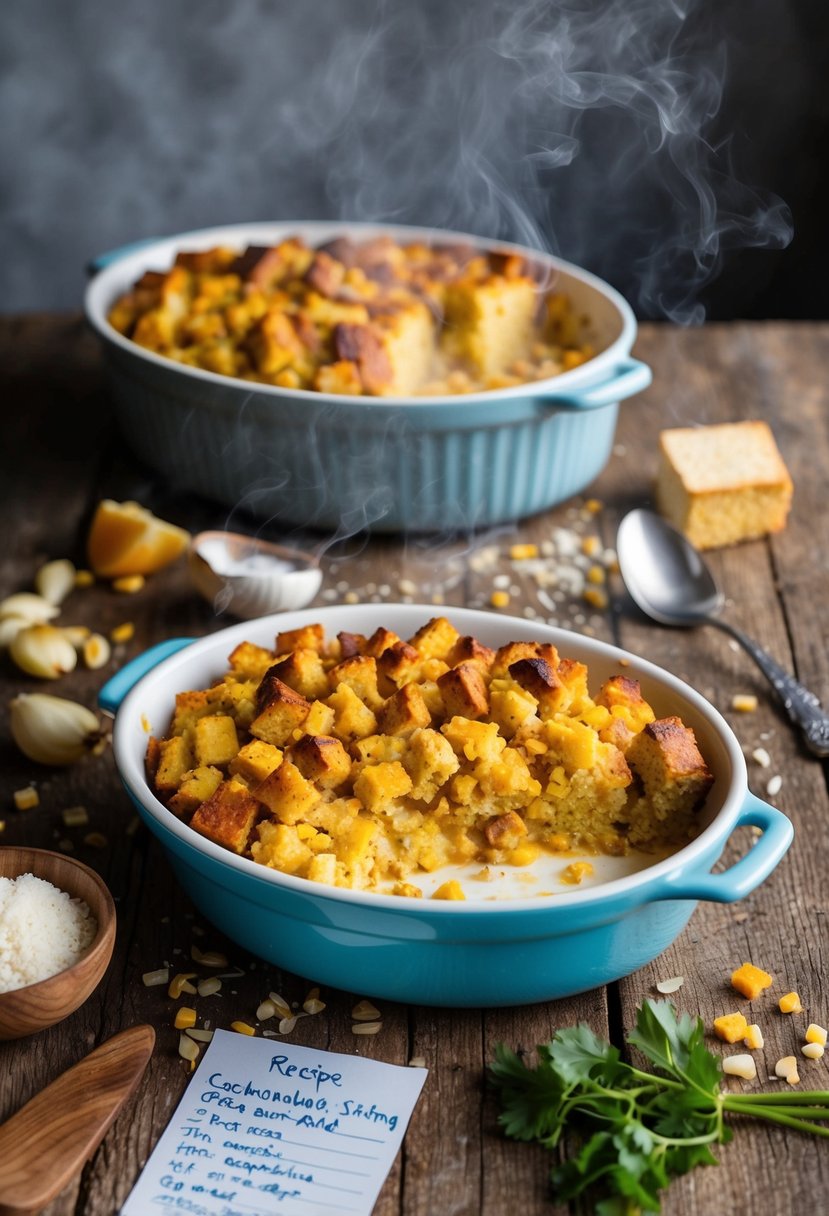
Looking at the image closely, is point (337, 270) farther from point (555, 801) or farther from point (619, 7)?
point (555, 801)

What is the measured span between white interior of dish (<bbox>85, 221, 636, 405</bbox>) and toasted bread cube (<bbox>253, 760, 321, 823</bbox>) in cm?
90

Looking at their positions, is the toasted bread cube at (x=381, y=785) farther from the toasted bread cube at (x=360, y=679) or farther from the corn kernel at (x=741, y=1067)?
the corn kernel at (x=741, y=1067)

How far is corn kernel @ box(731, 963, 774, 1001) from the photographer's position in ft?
4.71

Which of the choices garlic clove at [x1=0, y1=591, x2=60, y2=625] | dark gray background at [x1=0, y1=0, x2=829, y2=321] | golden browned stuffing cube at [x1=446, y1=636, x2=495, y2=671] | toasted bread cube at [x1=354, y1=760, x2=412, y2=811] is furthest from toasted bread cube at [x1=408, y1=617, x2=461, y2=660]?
dark gray background at [x1=0, y1=0, x2=829, y2=321]

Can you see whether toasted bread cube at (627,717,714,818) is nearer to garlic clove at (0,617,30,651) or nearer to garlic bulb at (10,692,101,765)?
garlic bulb at (10,692,101,765)

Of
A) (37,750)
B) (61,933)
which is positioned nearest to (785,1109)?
(61,933)

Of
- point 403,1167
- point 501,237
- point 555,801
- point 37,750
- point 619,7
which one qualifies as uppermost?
point 619,7

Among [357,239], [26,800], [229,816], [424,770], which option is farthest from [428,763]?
[357,239]

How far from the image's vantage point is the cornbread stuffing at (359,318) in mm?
2279

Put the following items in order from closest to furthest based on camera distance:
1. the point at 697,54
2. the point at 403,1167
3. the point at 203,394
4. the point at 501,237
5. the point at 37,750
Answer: the point at 403,1167, the point at 37,750, the point at 203,394, the point at 697,54, the point at 501,237

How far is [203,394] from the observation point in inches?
87.6

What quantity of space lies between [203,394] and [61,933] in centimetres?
111

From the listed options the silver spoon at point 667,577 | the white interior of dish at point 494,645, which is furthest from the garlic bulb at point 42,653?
the silver spoon at point 667,577

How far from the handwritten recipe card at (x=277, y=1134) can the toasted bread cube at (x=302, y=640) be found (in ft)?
1.55
